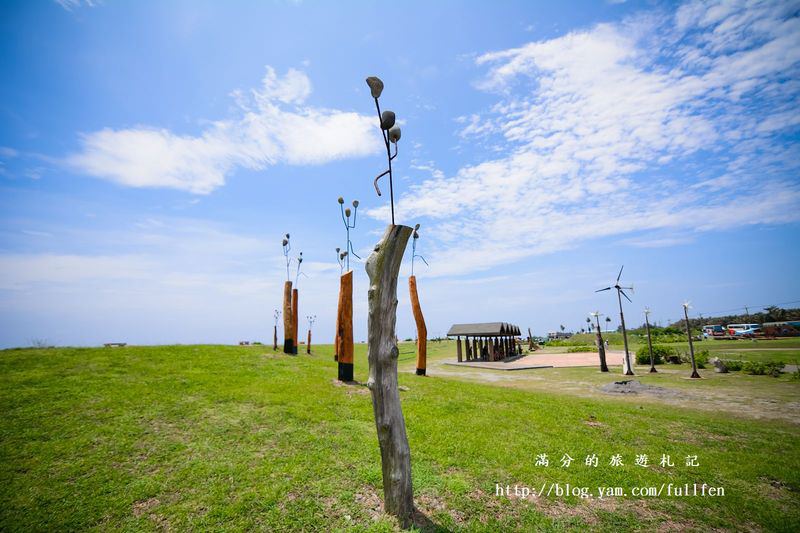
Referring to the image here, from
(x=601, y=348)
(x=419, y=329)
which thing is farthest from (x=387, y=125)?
(x=601, y=348)

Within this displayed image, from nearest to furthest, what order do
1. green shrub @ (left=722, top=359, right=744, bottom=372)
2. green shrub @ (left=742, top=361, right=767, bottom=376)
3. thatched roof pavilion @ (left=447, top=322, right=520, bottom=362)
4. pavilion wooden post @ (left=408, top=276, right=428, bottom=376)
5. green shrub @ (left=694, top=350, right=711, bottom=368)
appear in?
pavilion wooden post @ (left=408, top=276, right=428, bottom=376) → green shrub @ (left=742, top=361, right=767, bottom=376) → green shrub @ (left=722, top=359, right=744, bottom=372) → green shrub @ (left=694, top=350, right=711, bottom=368) → thatched roof pavilion @ (left=447, top=322, right=520, bottom=362)

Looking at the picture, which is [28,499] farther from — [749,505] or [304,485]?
[749,505]

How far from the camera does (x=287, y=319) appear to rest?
17.8 meters

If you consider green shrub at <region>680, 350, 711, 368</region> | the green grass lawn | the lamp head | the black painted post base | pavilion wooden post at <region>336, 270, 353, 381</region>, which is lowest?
green shrub at <region>680, 350, 711, 368</region>

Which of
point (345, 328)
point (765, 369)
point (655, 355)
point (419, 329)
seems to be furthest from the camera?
point (655, 355)

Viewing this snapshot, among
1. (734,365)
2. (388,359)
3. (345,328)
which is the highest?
(345,328)

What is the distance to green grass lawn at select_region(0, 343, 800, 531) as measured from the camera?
16.7ft

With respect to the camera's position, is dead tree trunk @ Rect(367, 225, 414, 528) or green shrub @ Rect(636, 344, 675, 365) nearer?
dead tree trunk @ Rect(367, 225, 414, 528)

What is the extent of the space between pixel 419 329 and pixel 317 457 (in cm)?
1075

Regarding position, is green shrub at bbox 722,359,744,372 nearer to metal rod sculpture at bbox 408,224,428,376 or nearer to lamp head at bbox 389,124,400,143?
metal rod sculpture at bbox 408,224,428,376

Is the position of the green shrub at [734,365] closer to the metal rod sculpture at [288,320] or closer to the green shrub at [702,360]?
the green shrub at [702,360]

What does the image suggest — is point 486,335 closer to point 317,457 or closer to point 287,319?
point 287,319

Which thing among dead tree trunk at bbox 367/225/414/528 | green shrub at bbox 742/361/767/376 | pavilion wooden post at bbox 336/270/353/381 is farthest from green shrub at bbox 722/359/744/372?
dead tree trunk at bbox 367/225/414/528

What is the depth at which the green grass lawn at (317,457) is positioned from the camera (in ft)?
16.7
